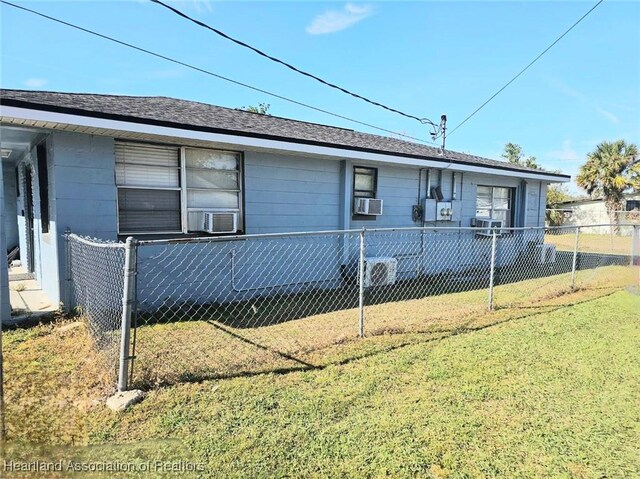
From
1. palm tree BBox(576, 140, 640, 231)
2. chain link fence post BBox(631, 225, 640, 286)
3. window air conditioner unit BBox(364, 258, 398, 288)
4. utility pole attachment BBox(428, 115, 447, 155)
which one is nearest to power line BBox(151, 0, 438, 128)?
utility pole attachment BBox(428, 115, 447, 155)

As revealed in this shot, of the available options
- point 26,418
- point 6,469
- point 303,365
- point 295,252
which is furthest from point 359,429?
point 295,252

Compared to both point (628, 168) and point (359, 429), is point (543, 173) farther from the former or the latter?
point (628, 168)

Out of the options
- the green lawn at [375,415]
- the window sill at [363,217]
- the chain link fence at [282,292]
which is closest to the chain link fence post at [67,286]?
the chain link fence at [282,292]

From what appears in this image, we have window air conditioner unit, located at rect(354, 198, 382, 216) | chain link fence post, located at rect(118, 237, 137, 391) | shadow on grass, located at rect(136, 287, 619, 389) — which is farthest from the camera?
window air conditioner unit, located at rect(354, 198, 382, 216)

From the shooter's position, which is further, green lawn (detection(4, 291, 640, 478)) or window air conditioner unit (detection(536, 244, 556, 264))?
window air conditioner unit (detection(536, 244, 556, 264))

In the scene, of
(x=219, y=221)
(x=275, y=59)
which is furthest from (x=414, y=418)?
(x=275, y=59)

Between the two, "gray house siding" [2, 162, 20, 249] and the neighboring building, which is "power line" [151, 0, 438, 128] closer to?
"gray house siding" [2, 162, 20, 249]

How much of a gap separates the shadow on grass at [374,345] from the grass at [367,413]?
0.15ft

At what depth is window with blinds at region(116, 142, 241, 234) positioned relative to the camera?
17.5ft

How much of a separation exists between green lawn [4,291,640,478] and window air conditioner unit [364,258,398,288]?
11.0ft

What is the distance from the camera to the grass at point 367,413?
221 centimetres

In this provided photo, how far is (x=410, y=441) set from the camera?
94.0 inches

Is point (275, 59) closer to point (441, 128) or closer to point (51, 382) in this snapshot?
point (441, 128)

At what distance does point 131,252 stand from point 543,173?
11907 millimetres
